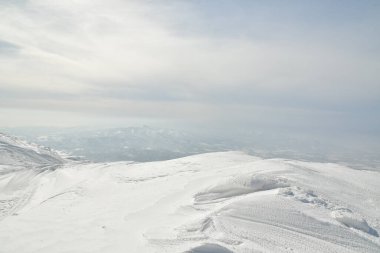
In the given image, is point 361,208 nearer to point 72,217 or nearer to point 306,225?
point 306,225

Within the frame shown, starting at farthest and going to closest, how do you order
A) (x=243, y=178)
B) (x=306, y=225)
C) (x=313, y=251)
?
(x=243, y=178)
(x=306, y=225)
(x=313, y=251)

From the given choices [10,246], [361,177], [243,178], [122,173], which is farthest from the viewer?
Answer: [122,173]

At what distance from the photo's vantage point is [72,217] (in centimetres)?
1870

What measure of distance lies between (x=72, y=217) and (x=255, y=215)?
10.7 meters

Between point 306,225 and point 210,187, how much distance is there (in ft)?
22.4

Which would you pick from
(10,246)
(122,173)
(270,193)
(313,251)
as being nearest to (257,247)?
(313,251)

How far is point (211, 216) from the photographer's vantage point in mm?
13320

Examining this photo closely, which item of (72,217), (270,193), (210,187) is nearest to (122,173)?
(72,217)

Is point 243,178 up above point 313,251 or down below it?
above

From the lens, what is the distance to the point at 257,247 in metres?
10.8

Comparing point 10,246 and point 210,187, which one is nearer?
point 10,246

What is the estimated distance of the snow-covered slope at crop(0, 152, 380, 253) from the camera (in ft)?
38.1

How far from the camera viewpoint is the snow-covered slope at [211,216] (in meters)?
11.6

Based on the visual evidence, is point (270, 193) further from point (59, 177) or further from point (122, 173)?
point (59, 177)
